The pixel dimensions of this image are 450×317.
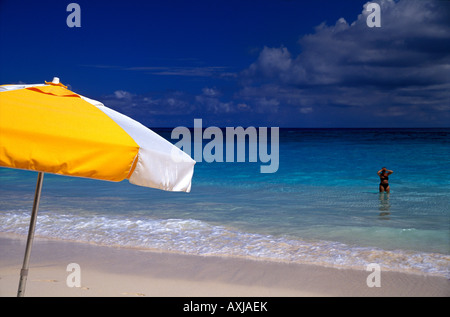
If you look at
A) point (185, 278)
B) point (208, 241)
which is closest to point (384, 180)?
point (208, 241)

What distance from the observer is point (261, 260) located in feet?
21.9

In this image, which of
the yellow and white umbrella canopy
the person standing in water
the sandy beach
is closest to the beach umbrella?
the yellow and white umbrella canopy

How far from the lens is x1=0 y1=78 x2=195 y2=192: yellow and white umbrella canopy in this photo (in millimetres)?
2893

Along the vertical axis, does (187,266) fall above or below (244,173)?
below

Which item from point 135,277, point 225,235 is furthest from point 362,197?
point 135,277

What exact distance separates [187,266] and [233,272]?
0.73m

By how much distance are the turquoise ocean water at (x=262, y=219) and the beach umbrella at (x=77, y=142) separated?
3972mm

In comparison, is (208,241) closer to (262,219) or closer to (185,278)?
(185,278)

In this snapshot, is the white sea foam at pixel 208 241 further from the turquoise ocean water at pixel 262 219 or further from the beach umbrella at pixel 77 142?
the beach umbrella at pixel 77 142

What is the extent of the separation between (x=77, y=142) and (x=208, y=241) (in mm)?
5076

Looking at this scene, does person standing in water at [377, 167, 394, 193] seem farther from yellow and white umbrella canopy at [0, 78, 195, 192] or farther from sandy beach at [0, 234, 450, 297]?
yellow and white umbrella canopy at [0, 78, 195, 192]
